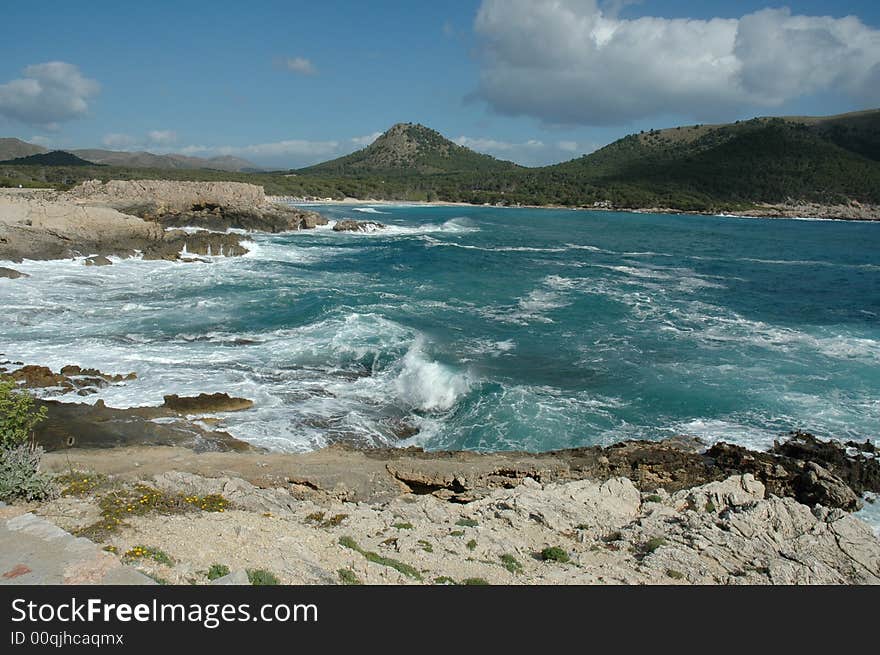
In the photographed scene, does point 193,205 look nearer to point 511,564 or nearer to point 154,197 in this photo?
point 154,197

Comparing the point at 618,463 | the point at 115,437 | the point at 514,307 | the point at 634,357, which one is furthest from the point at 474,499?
the point at 514,307

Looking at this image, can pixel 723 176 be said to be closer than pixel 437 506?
No

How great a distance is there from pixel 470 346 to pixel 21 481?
16225 millimetres

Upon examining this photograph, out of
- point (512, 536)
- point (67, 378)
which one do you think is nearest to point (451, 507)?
point (512, 536)

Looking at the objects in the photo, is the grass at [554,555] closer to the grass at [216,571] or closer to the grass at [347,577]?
the grass at [347,577]

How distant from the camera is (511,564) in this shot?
8344 mm

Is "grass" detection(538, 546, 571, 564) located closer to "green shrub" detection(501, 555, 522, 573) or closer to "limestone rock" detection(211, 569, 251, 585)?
"green shrub" detection(501, 555, 522, 573)

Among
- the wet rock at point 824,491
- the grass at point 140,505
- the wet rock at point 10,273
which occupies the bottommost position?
the wet rock at point 824,491

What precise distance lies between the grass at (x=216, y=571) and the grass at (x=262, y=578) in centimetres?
28

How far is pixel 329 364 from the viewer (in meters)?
20.1

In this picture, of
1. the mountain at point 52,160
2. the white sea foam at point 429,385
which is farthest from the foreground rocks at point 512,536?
the mountain at point 52,160

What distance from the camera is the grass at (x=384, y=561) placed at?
768cm

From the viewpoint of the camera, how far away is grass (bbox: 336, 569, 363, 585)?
7.08 m

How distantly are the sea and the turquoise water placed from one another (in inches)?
3.8
